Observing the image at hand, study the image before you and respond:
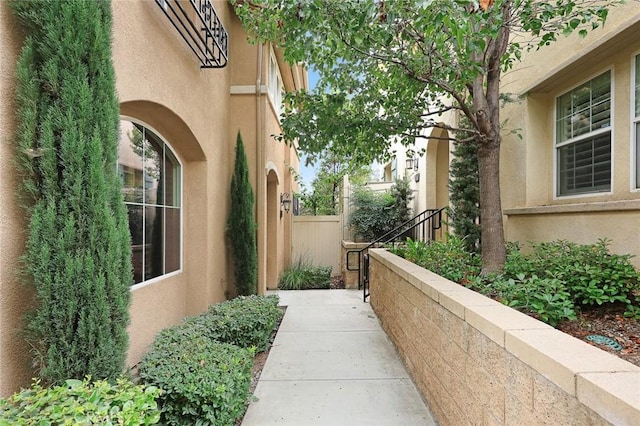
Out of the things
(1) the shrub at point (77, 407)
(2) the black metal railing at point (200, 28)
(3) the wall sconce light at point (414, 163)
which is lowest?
(1) the shrub at point (77, 407)

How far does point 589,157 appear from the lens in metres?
Answer: 4.03

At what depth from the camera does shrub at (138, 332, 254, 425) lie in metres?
2.38

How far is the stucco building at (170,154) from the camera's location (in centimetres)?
197

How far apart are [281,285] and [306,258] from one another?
7.34 ft

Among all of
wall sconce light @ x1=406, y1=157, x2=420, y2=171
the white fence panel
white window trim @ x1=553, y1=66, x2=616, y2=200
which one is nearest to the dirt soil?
white window trim @ x1=553, y1=66, x2=616, y2=200

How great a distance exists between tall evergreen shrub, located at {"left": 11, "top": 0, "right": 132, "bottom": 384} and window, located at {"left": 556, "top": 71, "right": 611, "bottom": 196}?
4.99 meters

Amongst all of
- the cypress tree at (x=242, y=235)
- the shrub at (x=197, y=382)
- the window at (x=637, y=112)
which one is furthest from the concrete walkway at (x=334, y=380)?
the window at (x=637, y=112)

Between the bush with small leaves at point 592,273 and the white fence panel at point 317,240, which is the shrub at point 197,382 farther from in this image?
the white fence panel at point 317,240

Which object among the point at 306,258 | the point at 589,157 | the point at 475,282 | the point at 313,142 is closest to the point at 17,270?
the point at 313,142

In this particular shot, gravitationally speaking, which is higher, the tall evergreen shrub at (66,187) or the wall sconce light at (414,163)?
the wall sconce light at (414,163)

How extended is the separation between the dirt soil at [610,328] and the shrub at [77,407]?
2.87m

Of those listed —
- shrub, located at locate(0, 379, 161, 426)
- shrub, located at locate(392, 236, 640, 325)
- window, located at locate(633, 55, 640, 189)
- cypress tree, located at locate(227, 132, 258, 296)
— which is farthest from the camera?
cypress tree, located at locate(227, 132, 258, 296)

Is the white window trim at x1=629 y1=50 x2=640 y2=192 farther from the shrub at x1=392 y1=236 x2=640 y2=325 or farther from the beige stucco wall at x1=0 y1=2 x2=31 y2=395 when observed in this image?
the beige stucco wall at x1=0 y1=2 x2=31 y2=395

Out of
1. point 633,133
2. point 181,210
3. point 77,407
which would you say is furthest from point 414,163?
point 77,407
